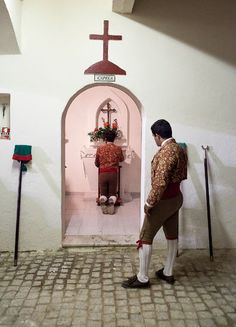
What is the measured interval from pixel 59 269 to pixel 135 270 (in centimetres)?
83

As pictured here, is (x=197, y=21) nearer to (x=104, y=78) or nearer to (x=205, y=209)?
(x=104, y=78)

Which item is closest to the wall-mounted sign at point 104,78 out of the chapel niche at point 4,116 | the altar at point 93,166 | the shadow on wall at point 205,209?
the chapel niche at point 4,116

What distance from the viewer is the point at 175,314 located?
8.47ft

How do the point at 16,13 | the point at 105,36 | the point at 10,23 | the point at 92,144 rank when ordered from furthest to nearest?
the point at 92,144 < the point at 105,36 < the point at 16,13 < the point at 10,23

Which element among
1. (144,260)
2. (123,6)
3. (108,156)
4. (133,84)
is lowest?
(144,260)

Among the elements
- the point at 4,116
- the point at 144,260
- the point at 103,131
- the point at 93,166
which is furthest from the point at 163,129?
the point at 93,166

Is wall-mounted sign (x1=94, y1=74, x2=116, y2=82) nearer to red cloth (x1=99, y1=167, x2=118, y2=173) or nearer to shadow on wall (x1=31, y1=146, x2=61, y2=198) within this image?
shadow on wall (x1=31, y1=146, x2=61, y2=198)

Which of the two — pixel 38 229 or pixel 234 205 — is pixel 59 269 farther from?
pixel 234 205

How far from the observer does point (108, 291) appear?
9.66 feet

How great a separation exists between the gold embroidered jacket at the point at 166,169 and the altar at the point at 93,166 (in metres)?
3.64

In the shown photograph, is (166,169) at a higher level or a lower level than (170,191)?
higher

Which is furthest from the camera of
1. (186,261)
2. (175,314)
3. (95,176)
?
(95,176)

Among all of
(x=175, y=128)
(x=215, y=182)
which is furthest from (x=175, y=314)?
(x=175, y=128)

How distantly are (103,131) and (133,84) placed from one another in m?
2.80
